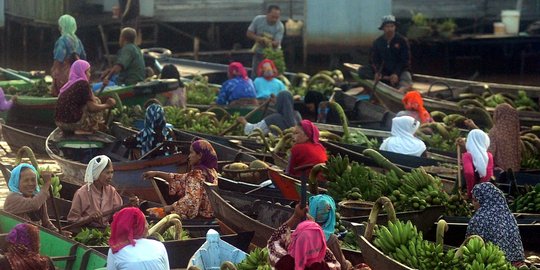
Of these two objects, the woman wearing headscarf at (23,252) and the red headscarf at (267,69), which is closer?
the woman wearing headscarf at (23,252)

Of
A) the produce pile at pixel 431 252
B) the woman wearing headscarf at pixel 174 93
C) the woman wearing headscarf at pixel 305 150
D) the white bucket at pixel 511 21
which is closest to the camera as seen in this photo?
the produce pile at pixel 431 252

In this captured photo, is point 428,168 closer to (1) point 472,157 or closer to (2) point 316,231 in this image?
(1) point 472,157

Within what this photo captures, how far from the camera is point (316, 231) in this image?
9.37 m

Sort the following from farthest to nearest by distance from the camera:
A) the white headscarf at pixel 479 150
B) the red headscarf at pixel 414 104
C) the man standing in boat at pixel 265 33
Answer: the man standing in boat at pixel 265 33, the red headscarf at pixel 414 104, the white headscarf at pixel 479 150

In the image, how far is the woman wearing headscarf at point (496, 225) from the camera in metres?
11.2

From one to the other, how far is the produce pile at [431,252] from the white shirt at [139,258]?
1.88m

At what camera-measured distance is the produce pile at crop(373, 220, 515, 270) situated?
10.3m

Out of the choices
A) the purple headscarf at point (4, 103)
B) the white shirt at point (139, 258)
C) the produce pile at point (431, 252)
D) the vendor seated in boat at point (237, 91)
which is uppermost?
the white shirt at point (139, 258)

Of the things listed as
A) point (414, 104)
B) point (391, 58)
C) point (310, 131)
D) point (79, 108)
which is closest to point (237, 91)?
point (391, 58)

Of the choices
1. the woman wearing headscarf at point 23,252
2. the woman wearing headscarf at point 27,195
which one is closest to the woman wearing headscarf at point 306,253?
the woman wearing headscarf at point 23,252

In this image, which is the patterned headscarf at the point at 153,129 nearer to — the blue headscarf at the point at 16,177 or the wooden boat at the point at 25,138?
the wooden boat at the point at 25,138

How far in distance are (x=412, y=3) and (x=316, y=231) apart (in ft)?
83.3

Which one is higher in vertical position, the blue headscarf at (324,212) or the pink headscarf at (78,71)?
the pink headscarf at (78,71)

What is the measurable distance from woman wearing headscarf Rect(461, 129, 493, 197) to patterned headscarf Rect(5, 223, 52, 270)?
15.6ft
